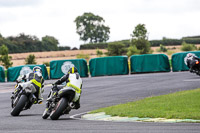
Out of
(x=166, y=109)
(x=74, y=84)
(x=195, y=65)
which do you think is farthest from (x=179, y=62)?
(x=74, y=84)

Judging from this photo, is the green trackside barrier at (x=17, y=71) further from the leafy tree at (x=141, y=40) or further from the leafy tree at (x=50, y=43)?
the leafy tree at (x=50, y=43)

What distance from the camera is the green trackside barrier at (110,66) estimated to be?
37062mm

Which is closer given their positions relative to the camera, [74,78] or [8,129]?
[8,129]

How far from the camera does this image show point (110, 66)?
37.1m

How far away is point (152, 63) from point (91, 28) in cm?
9927

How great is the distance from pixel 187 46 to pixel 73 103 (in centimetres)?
7419

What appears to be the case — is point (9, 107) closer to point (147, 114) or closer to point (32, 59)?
point (147, 114)

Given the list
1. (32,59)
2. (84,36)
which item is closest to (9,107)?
(32,59)

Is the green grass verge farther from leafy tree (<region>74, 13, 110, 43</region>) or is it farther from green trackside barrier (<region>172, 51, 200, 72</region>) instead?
leafy tree (<region>74, 13, 110, 43</region>)

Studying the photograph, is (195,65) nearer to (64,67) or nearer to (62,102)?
(64,67)

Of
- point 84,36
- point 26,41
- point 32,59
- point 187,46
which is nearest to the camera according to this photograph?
point 32,59

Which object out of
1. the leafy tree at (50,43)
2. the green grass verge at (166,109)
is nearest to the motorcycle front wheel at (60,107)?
the green grass verge at (166,109)

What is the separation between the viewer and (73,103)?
12.5m

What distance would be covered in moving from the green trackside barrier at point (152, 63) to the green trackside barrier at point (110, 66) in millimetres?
945
